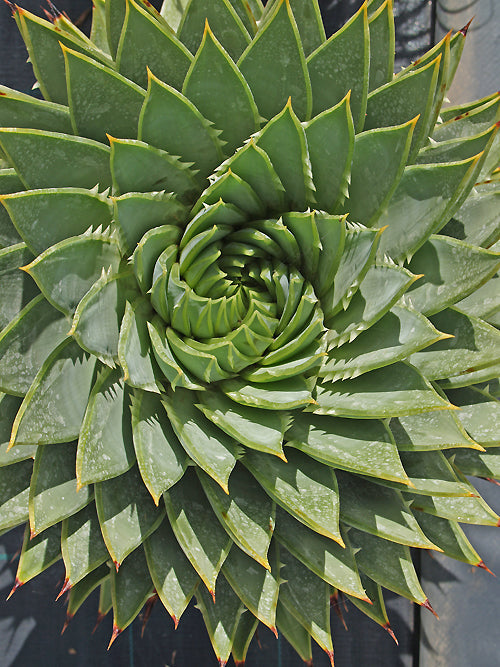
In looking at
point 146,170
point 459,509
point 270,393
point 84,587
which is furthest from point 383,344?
point 84,587

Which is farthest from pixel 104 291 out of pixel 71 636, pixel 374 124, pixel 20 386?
pixel 71 636

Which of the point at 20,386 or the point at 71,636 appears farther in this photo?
the point at 71,636

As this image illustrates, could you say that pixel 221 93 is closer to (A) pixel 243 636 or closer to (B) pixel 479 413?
(B) pixel 479 413

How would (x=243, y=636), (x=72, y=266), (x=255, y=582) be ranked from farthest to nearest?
(x=243, y=636) → (x=255, y=582) → (x=72, y=266)

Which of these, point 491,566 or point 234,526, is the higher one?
point 234,526

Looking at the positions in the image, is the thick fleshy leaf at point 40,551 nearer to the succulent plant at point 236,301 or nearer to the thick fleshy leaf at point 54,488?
the succulent plant at point 236,301

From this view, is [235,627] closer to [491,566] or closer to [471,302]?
[471,302]
